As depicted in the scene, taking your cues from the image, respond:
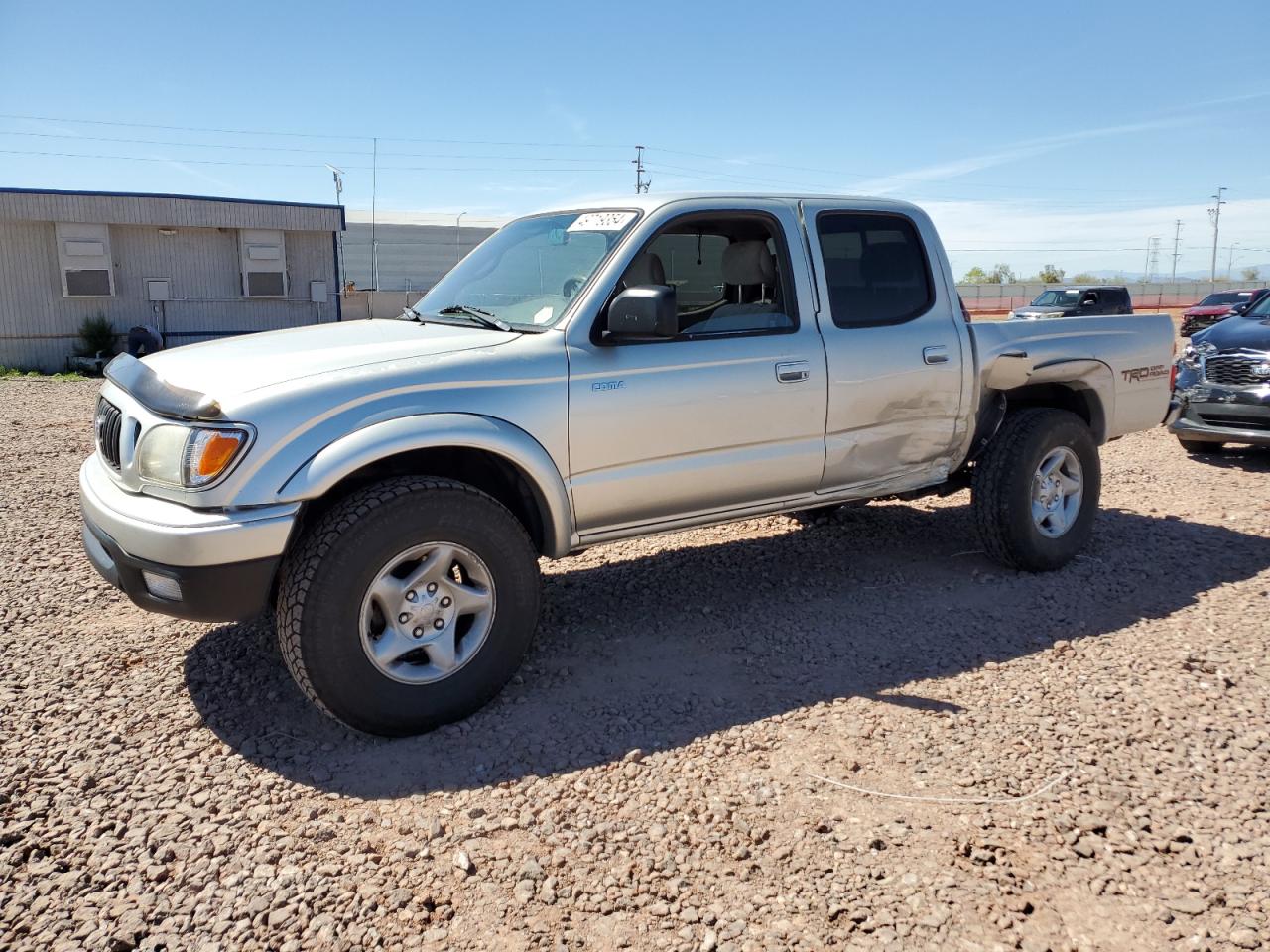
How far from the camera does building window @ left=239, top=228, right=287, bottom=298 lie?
21.0m

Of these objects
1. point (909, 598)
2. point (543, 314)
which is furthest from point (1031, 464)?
point (543, 314)

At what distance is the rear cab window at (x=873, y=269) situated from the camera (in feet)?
15.6

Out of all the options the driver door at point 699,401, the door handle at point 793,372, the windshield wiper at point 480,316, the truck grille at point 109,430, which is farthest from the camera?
the door handle at point 793,372

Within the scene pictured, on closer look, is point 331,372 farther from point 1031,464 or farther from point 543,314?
point 1031,464

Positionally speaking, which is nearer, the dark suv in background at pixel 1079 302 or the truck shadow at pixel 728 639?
the truck shadow at pixel 728 639

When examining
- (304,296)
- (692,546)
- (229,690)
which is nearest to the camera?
(229,690)

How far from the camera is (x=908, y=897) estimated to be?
265 centimetres

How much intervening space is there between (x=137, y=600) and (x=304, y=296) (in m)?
20.1

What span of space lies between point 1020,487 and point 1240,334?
17.4 feet

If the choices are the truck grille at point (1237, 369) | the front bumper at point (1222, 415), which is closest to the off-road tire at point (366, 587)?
the front bumper at point (1222, 415)

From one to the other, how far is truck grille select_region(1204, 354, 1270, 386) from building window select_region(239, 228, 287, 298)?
1855 centimetres

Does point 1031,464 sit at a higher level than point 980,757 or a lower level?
higher

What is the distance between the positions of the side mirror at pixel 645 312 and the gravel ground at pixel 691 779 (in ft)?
4.83

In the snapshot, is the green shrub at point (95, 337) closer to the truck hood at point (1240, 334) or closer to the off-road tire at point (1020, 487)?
the off-road tire at point (1020, 487)
